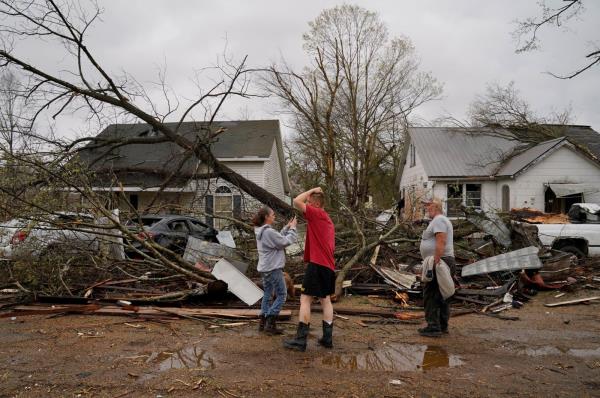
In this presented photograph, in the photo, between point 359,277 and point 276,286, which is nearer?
point 276,286

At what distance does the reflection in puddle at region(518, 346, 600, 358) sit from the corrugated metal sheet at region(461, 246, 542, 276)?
118 inches

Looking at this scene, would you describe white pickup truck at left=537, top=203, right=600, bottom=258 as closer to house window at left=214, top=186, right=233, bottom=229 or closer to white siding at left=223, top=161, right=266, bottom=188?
house window at left=214, top=186, right=233, bottom=229

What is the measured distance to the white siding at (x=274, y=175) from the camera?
22.5 m

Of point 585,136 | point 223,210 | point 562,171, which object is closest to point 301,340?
point 223,210

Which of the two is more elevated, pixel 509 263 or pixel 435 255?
pixel 435 255

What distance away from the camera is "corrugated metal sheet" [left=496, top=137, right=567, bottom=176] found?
19656 mm

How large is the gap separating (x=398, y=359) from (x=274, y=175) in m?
20.9

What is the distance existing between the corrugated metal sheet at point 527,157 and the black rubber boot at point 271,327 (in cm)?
1712

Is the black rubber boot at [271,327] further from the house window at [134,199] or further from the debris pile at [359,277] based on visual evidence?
the house window at [134,199]

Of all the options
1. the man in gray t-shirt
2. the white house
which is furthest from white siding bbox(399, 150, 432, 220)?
the man in gray t-shirt

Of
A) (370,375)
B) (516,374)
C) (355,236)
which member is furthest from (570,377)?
(355,236)

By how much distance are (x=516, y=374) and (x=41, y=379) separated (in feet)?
13.5

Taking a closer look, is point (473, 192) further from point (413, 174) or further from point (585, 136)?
point (585, 136)

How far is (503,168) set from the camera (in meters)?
21.5
